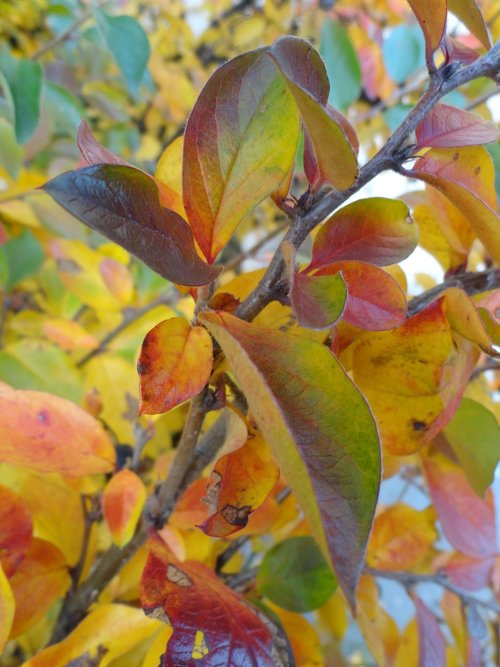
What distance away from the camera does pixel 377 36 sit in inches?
35.9

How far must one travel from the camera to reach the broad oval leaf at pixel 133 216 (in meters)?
0.16

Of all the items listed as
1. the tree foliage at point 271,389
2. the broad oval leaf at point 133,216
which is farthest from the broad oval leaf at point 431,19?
the broad oval leaf at point 133,216

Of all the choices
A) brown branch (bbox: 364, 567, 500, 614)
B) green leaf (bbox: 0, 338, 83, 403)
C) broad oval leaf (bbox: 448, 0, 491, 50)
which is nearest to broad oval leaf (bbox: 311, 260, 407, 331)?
broad oval leaf (bbox: 448, 0, 491, 50)

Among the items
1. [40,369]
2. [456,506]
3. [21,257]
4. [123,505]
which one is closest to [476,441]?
[456,506]

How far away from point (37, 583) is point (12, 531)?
70 millimetres

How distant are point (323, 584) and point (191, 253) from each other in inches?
8.7

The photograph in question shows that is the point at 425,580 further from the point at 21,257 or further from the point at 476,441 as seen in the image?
the point at 21,257

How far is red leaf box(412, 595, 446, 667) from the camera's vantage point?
0.33 metres

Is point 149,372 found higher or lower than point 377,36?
lower

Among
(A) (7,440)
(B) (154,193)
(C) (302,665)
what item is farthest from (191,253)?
(C) (302,665)

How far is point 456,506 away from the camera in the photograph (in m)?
0.33

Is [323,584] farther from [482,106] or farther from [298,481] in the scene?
[482,106]

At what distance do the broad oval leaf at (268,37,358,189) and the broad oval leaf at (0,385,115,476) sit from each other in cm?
17

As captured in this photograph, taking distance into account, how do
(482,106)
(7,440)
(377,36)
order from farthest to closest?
(377,36), (482,106), (7,440)
